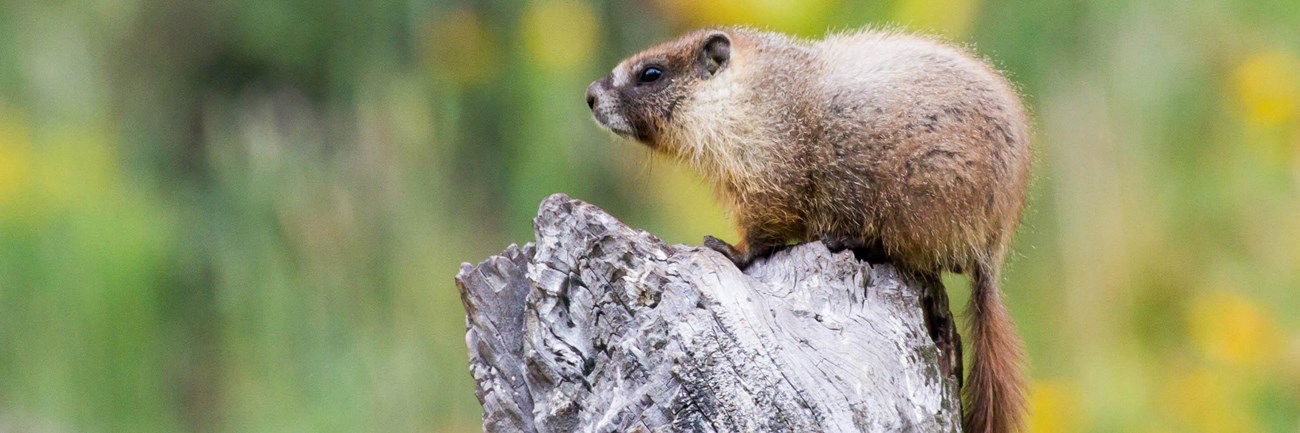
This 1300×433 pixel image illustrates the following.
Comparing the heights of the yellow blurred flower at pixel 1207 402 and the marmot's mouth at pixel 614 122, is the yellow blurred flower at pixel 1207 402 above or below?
below

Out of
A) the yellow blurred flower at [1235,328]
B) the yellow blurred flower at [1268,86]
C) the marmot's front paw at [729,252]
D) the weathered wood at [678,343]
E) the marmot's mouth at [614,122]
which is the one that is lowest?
the weathered wood at [678,343]

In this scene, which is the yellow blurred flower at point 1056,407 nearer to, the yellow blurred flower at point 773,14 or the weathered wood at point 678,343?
the yellow blurred flower at point 773,14

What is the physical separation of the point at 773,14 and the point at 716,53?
3.63 feet

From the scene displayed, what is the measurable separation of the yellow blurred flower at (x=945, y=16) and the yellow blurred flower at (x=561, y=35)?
1.09m

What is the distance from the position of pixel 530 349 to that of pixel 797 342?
0.44 metres

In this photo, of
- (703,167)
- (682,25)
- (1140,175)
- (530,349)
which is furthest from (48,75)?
(1140,175)

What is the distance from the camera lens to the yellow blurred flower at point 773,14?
379 cm

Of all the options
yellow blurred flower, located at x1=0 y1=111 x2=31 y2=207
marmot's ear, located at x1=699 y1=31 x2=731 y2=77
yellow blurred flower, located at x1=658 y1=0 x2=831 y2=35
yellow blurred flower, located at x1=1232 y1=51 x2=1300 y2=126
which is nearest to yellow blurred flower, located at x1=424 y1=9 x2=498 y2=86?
yellow blurred flower, located at x1=658 y1=0 x2=831 y2=35

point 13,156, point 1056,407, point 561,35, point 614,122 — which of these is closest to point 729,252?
point 614,122

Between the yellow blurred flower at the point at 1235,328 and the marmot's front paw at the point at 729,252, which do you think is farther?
the yellow blurred flower at the point at 1235,328

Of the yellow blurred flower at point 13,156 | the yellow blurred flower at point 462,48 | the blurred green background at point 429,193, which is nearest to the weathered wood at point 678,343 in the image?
the blurred green background at point 429,193

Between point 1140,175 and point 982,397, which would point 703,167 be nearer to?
point 982,397

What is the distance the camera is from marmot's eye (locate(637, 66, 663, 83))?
9.22 feet

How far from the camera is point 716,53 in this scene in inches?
108
